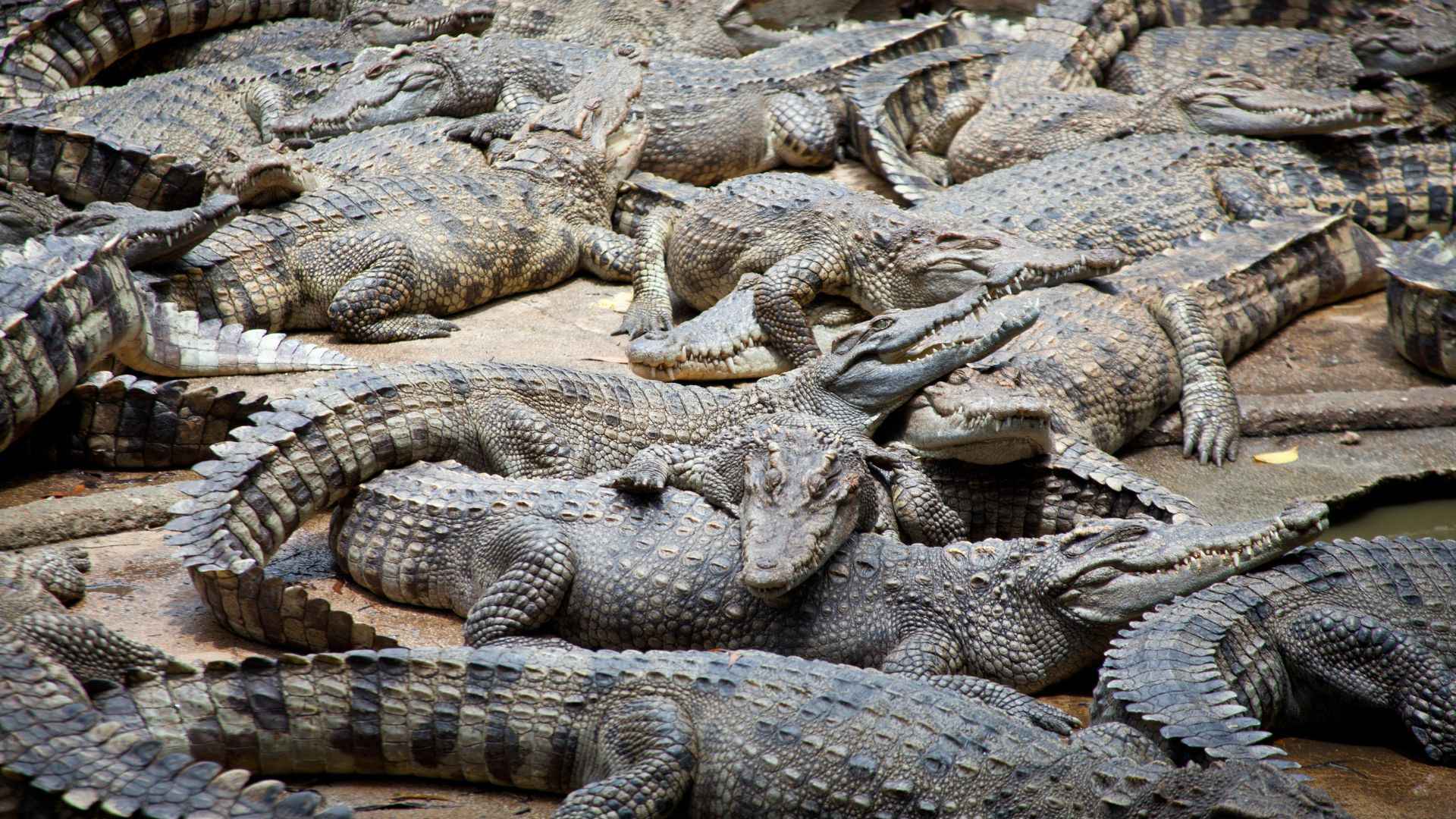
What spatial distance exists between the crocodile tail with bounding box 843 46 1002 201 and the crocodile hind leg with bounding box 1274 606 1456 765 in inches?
149

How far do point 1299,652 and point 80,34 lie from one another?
7.25 metres

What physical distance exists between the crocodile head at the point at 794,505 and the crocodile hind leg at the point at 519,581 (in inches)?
21.8

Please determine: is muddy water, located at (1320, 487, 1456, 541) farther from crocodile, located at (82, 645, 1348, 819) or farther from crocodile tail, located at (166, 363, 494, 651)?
crocodile tail, located at (166, 363, 494, 651)

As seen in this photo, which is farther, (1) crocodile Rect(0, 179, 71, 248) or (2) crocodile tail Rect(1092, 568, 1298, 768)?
(1) crocodile Rect(0, 179, 71, 248)

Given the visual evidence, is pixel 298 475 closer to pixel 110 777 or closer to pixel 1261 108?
pixel 110 777

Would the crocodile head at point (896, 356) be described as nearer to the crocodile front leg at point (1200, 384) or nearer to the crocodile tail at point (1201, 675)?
the crocodile front leg at point (1200, 384)

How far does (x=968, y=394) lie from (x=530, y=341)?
7.16ft

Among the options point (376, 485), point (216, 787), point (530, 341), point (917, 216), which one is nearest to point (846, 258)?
point (917, 216)

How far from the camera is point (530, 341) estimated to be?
5469 millimetres

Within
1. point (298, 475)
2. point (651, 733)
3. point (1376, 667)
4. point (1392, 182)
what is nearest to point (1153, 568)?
point (1376, 667)

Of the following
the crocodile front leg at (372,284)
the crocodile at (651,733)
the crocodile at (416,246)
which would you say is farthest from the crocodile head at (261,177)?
the crocodile at (651,733)

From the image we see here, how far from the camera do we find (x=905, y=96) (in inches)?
281

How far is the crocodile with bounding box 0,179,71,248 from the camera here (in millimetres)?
5590

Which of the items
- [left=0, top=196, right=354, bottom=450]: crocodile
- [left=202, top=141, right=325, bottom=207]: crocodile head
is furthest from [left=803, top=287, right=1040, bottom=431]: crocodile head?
[left=202, top=141, right=325, bottom=207]: crocodile head
